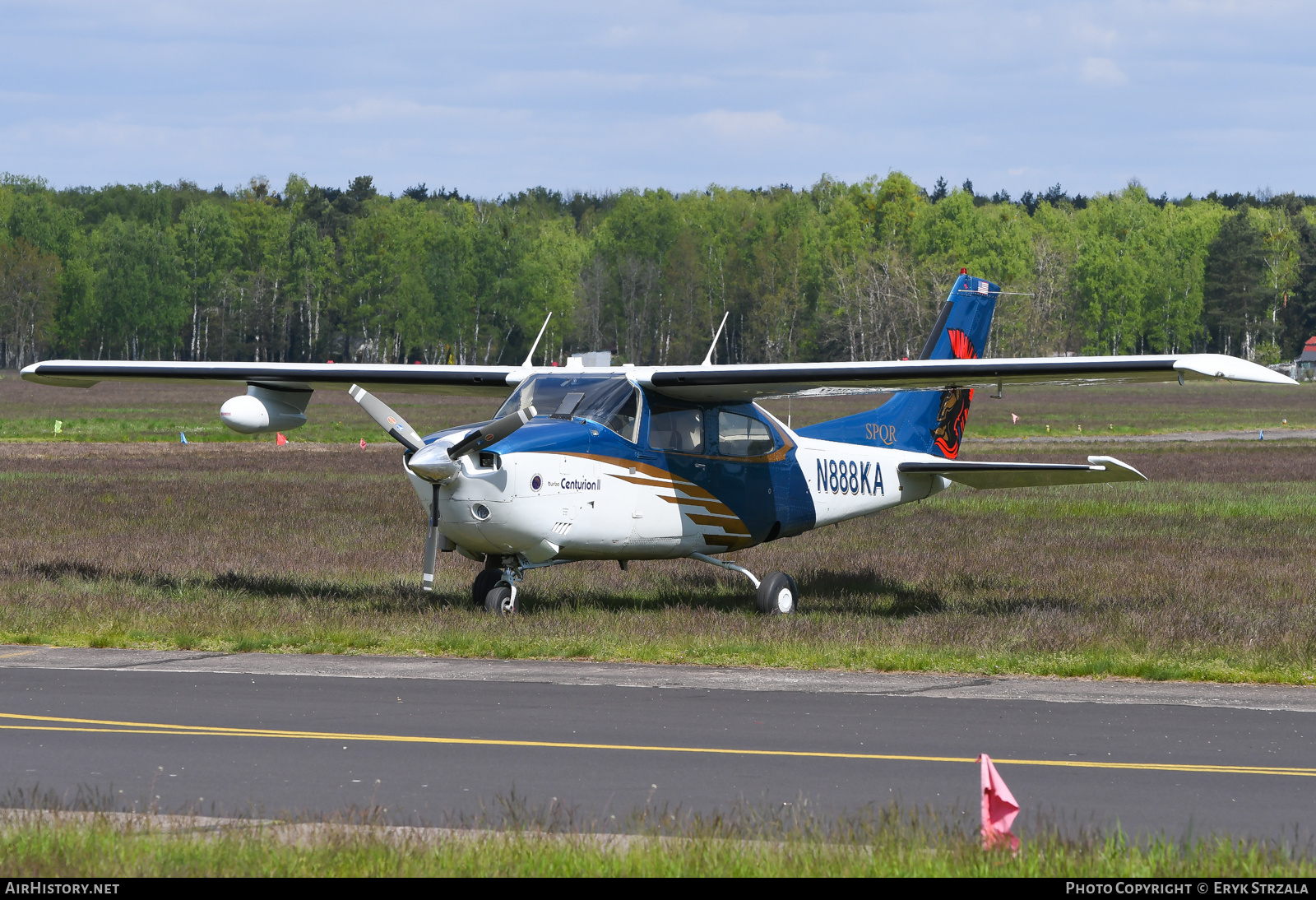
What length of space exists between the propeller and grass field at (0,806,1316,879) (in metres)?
6.87

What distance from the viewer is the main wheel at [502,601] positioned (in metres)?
15.0

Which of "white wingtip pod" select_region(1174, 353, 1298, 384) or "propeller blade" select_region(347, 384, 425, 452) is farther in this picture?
"propeller blade" select_region(347, 384, 425, 452)

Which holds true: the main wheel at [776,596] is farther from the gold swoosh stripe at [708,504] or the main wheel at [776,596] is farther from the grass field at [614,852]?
the grass field at [614,852]

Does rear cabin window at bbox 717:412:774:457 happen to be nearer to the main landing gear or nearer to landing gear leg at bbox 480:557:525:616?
the main landing gear

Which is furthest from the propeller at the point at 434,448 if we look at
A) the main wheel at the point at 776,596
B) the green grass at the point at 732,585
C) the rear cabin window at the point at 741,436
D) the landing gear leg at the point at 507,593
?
the main wheel at the point at 776,596

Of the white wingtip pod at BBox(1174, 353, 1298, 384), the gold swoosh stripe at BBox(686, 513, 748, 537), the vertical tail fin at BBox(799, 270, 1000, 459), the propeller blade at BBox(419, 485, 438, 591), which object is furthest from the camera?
the vertical tail fin at BBox(799, 270, 1000, 459)

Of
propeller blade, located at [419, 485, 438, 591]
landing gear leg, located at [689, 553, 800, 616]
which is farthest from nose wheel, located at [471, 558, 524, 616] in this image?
landing gear leg, located at [689, 553, 800, 616]

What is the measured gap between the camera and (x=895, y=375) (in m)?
15.2

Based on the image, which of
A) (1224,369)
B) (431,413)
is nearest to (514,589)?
(1224,369)

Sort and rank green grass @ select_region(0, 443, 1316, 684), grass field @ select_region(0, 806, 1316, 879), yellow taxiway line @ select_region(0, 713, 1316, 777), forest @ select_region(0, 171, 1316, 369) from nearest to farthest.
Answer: grass field @ select_region(0, 806, 1316, 879) < yellow taxiway line @ select_region(0, 713, 1316, 777) < green grass @ select_region(0, 443, 1316, 684) < forest @ select_region(0, 171, 1316, 369)

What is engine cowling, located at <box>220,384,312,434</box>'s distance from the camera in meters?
17.1

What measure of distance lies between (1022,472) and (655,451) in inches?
178

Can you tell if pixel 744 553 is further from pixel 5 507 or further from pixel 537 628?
pixel 5 507

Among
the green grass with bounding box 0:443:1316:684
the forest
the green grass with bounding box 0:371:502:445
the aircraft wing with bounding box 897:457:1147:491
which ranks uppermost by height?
the forest
